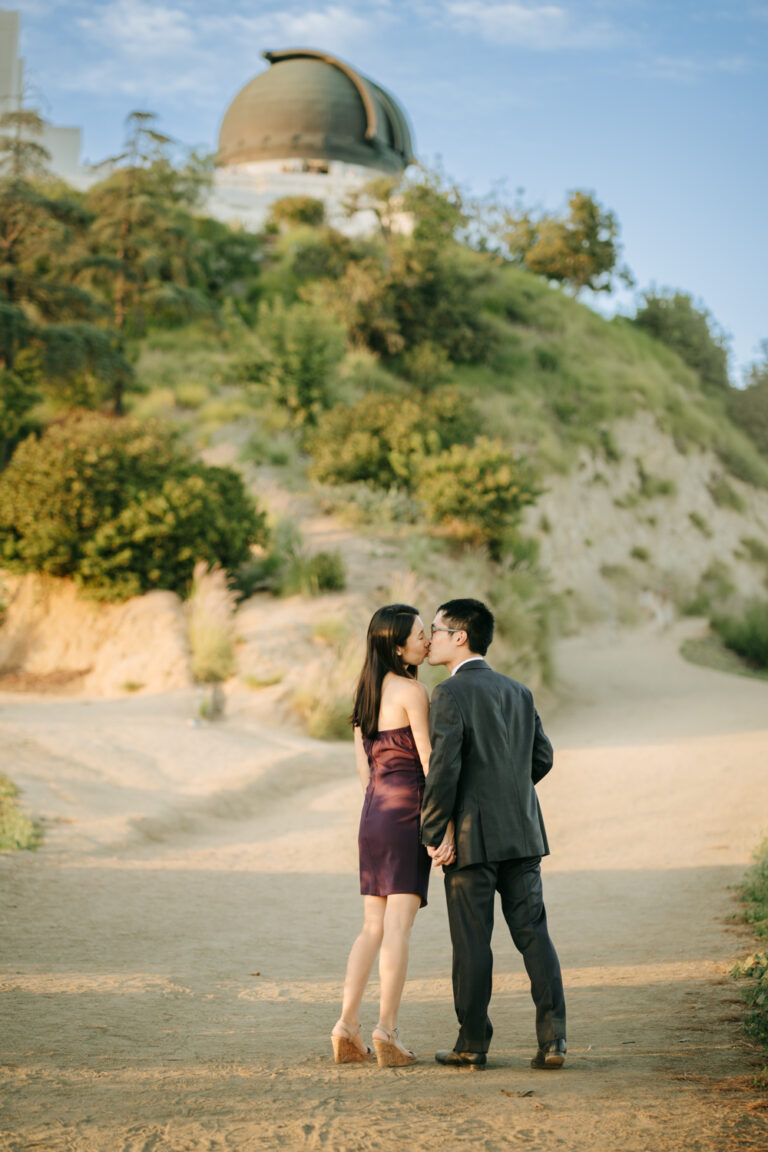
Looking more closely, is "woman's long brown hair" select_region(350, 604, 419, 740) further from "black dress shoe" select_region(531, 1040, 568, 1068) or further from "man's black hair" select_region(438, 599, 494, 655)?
"black dress shoe" select_region(531, 1040, 568, 1068)

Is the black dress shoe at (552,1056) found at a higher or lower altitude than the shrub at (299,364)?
lower

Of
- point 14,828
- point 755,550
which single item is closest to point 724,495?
point 755,550

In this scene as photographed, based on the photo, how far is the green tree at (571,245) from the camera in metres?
33.3

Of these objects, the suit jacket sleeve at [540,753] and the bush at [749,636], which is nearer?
the suit jacket sleeve at [540,753]

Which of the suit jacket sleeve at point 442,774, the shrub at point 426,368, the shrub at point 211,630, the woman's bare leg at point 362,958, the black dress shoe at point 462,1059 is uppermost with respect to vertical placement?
the shrub at point 426,368

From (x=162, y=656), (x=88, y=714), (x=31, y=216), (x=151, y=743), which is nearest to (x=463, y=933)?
(x=151, y=743)

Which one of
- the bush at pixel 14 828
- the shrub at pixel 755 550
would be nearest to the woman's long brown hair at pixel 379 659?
the bush at pixel 14 828

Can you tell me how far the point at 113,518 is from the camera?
14.9m

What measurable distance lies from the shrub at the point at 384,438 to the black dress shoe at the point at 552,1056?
14661 millimetres

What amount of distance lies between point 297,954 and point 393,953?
76.2 inches

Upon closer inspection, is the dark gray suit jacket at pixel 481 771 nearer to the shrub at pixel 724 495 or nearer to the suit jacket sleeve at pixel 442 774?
the suit jacket sleeve at pixel 442 774

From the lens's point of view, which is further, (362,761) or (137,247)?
(137,247)

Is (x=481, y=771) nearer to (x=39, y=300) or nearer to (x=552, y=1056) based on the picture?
(x=552, y=1056)

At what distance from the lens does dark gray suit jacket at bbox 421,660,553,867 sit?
13.0 feet
